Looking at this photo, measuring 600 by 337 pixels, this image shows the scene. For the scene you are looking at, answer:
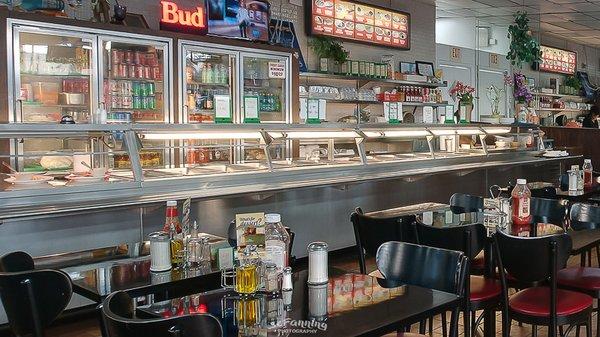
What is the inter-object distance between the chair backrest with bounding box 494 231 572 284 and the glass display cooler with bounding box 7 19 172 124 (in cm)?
387

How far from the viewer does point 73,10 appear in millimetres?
5965

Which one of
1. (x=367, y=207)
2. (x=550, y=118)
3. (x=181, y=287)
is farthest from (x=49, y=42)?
(x=550, y=118)

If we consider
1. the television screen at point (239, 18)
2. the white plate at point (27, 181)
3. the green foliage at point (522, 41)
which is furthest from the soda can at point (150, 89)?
the green foliage at point (522, 41)

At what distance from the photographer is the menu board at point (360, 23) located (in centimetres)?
815

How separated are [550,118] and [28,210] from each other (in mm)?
13227

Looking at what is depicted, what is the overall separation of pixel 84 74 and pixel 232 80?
168 centimetres

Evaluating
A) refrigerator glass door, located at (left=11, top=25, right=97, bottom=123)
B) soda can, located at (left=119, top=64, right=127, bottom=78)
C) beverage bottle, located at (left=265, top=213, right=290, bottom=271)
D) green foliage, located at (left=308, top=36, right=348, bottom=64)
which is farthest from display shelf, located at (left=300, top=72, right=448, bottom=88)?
beverage bottle, located at (left=265, top=213, right=290, bottom=271)

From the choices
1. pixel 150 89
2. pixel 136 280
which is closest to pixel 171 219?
pixel 136 280

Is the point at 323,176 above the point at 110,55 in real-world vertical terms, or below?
below

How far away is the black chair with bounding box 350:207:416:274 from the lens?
3.28m

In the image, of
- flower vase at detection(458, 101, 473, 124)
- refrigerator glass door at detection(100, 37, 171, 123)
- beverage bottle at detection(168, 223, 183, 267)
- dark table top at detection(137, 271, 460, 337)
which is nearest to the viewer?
dark table top at detection(137, 271, 460, 337)

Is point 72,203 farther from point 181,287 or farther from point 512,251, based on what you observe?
point 512,251

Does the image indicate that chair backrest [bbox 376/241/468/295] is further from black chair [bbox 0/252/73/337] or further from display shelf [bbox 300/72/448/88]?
display shelf [bbox 300/72/448/88]

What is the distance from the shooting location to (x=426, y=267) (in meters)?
2.44
